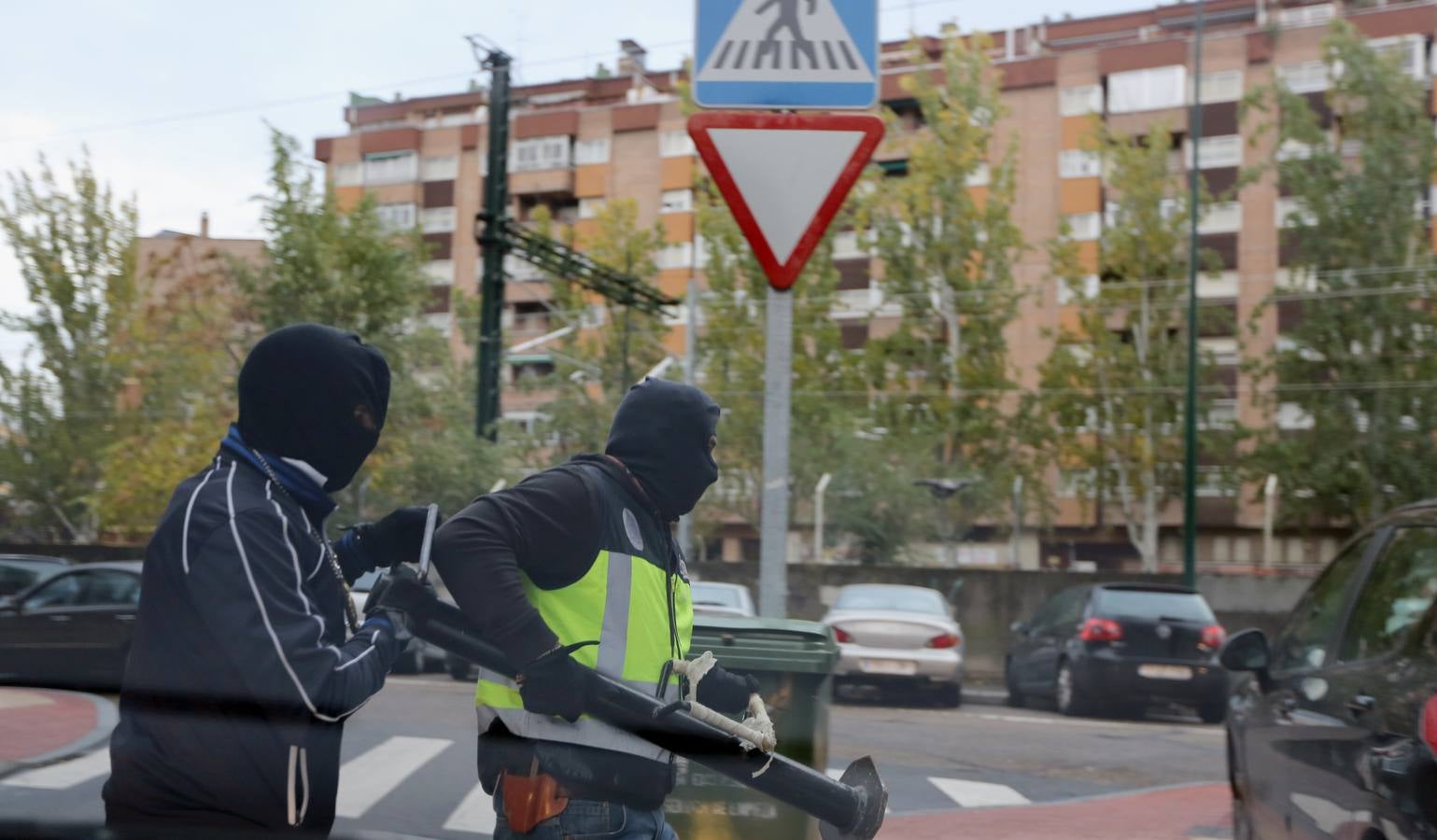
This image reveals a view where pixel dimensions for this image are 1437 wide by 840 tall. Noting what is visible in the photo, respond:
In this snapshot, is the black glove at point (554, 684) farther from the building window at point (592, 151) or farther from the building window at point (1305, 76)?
the building window at point (592, 151)

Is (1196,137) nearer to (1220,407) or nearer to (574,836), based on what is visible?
(1220,407)

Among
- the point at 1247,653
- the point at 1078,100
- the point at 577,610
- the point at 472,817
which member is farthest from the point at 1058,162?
the point at 577,610

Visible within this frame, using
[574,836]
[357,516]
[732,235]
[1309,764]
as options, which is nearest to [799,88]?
[1309,764]

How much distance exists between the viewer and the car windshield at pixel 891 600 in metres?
19.1

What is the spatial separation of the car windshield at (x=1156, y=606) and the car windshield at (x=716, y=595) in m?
4.11

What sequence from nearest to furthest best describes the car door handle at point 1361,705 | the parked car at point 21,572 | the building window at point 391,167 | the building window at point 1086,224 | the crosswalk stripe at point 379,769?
the car door handle at point 1361,705
the crosswalk stripe at point 379,769
the parked car at point 21,572
the building window at point 1086,224
the building window at point 391,167

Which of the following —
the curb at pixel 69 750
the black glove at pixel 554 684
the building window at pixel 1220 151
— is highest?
the building window at pixel 1220 151

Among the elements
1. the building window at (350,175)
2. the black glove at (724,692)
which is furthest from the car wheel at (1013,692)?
the building window at (350,175)

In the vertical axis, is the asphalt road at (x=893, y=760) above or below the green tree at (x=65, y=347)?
below

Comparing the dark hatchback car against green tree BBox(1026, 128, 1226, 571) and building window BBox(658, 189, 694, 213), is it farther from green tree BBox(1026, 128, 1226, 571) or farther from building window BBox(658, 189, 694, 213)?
building window BBox(658, 189, 694, 213)

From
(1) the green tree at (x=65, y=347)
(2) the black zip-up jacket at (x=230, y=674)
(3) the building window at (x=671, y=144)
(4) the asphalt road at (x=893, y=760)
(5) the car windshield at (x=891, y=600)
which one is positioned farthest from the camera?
(3) the building window at (x=671, y=144)

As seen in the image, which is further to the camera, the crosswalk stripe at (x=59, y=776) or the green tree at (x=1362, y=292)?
the green tree at (x=1362, y=292)

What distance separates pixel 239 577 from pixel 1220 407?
182 ft

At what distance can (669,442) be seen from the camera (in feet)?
10.7
